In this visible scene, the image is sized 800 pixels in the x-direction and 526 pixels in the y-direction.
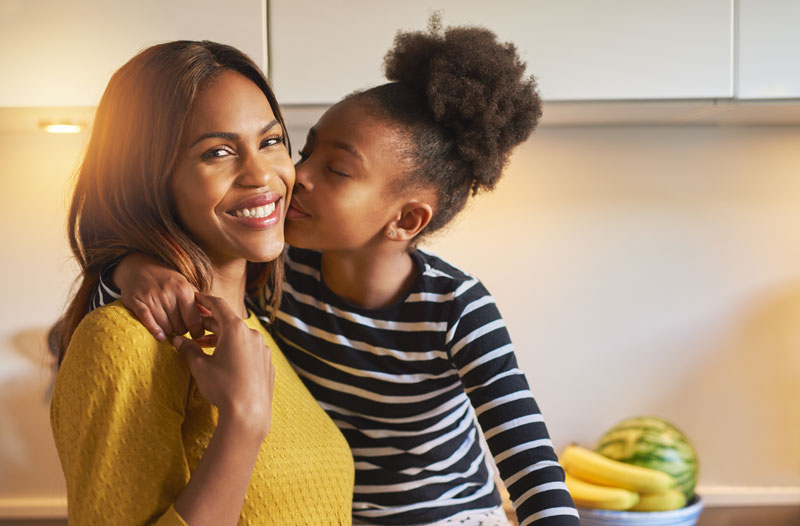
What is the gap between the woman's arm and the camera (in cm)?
71

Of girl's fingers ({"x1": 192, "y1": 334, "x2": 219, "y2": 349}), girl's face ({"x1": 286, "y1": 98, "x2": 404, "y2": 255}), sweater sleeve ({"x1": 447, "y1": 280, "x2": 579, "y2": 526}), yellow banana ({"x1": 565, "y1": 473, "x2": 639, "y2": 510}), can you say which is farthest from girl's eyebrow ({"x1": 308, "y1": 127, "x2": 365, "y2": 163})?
yellow banana ({"x1": 565, "y1": 473, "x2": 639, "y2": 510})

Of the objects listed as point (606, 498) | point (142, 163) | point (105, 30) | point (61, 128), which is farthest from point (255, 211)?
point (606, 498)

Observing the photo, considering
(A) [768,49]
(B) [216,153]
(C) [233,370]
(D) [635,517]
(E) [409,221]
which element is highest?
(A) [768,49]

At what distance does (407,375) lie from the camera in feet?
3.50

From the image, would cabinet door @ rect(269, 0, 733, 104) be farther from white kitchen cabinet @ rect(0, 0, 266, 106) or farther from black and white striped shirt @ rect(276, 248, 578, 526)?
black and white striped shirt @ rect(276, 248, 578, 526)

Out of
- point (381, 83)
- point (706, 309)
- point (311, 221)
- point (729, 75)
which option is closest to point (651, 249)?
point (706, 309)

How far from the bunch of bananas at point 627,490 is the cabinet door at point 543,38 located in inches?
26.0

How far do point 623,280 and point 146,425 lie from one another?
3.63 feet

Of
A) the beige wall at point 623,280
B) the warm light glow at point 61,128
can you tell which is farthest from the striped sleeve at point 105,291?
the beige wall at point 623,280

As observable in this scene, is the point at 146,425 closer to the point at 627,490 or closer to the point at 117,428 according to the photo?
the point at 117,428

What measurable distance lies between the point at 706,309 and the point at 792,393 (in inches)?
9.5

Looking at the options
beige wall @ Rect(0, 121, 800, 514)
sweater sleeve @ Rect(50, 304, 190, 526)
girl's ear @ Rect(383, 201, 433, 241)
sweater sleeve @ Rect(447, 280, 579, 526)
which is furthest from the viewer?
beige wall @ Rect(0, 121, 800, 514)

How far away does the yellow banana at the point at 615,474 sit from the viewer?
1363 millimetres

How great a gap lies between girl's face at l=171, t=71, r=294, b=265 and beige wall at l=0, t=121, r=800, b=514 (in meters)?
0.74
